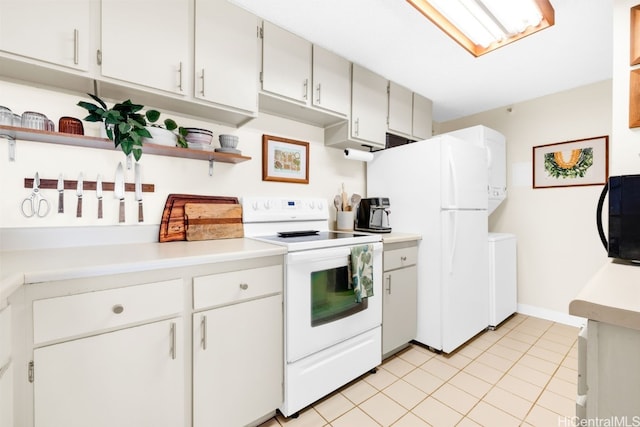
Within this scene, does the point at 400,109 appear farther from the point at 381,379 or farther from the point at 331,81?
the point at 381,379

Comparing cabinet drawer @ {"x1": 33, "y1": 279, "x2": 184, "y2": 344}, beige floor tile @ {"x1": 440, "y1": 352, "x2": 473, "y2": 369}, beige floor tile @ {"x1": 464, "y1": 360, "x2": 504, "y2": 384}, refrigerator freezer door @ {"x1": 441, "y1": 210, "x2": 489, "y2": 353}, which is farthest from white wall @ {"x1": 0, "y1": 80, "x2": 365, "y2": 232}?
beige floor tile @ {"x1": 464, "y1": 360, "x2": 504, "y2": 384}

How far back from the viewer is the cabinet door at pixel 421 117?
2789 mm

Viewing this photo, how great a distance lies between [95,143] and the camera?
1429mm

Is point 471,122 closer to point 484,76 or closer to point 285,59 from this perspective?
point 484,76

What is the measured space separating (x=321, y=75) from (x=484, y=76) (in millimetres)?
1542

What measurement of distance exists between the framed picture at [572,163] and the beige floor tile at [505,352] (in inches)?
67.5

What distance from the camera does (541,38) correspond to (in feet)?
6.35

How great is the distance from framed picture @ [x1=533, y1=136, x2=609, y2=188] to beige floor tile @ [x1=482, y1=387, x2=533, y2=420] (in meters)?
2.16

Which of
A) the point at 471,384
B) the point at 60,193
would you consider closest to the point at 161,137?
the point at 60,193

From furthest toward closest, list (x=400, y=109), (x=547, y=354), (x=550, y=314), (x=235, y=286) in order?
1. (x=550, y=314)
2. (x=400, y=109)
3. (x=547, y=354)
4. (x=235, y=286)

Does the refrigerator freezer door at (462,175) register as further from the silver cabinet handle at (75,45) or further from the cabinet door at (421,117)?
the silver cabinet handle at (75,45)

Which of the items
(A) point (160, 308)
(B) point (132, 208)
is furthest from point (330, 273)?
(B) point (132, 208)

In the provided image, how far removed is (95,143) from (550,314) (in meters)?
4.06

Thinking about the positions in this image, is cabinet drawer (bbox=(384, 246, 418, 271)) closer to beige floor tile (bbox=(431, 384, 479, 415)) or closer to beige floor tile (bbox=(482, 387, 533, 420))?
beige floor tile (bbox=(431, 384, 479, 415))
